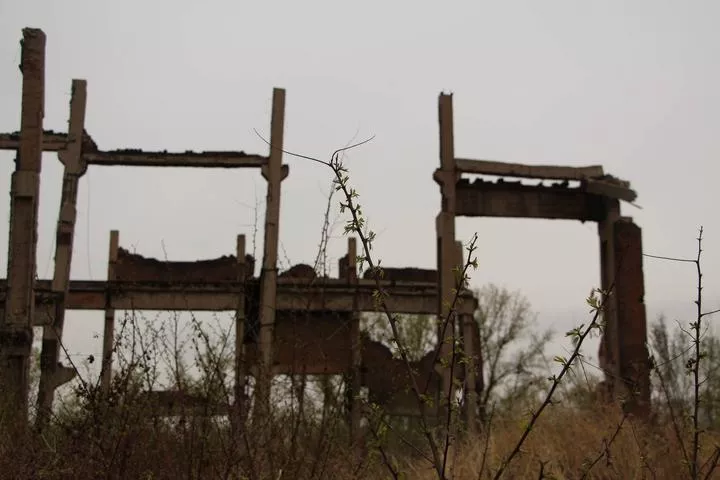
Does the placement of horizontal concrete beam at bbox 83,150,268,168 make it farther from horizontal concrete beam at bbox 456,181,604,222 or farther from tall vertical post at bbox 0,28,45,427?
horizontal concrete beam at bbox 456,181,604,222

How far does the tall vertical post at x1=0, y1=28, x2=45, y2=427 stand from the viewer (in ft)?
33.2

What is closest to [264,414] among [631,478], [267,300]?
[631,478]

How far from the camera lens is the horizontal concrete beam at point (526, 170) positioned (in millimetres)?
12484

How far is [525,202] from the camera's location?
12.9 metres

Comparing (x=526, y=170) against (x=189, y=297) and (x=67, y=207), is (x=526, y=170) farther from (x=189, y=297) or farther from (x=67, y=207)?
(x=67, y=207)

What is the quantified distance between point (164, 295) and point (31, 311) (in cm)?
425

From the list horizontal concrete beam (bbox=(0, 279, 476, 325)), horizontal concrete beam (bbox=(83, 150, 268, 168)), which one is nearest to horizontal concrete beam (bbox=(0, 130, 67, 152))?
horizontal concrete beam (bbox=(83, 150, 268, 168))

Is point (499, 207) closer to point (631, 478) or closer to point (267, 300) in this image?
point (267, 300)

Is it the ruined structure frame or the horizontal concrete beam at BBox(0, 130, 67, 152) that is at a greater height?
the horizontal concrete beam at BBox(0, 130, 67, 152)

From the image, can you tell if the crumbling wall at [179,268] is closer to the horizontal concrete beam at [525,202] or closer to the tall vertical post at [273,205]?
the tall vertical post at [273,205]

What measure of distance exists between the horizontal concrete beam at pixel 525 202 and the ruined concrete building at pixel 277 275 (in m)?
0.02

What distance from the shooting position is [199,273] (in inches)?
661

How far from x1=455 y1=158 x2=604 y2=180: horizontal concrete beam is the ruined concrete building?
0.06 ft

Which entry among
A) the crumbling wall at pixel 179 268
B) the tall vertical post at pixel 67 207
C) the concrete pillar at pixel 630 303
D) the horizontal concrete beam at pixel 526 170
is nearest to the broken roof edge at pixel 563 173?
the horizontal concrete beam at pixel 526 170
